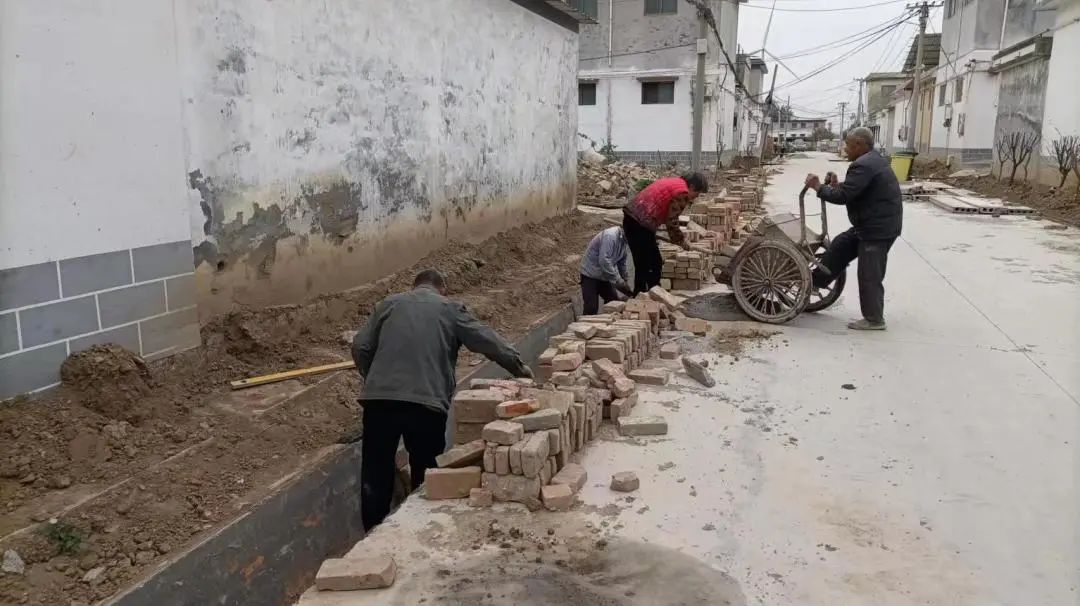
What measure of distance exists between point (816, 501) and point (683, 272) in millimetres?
4758

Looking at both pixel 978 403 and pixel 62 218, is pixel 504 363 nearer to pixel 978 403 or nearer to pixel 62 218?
pixel 62 218

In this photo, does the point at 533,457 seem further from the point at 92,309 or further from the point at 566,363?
the point at 92,309

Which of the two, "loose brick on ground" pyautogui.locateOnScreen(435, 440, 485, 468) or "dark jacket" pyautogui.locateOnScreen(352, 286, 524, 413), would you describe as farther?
"dark jacket" pyautogui.locateOnScreen(352, 286, 524, 413)

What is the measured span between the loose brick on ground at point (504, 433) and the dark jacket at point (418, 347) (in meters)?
0.50

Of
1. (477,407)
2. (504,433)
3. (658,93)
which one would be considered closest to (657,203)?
(477,407)

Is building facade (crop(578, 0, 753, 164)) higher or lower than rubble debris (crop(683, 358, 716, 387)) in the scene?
higher

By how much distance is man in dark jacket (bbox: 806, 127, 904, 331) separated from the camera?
6246 mm

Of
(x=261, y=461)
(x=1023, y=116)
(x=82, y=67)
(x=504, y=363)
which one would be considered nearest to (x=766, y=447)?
(x=504, y=363)

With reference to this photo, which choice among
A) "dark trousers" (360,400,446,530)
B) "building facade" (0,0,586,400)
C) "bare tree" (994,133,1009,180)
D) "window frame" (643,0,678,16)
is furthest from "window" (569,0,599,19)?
"bare tree" (994,133,1009,180)

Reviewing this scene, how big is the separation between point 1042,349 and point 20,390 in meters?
6.89

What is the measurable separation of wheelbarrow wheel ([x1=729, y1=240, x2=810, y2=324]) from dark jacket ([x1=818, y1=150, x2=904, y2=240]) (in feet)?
1.83

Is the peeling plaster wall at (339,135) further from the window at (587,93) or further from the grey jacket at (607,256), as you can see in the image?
the window at (587,93)

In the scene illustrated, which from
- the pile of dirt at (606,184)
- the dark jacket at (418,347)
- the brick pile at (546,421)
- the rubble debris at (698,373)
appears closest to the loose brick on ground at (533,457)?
the brick pile at (546,421)

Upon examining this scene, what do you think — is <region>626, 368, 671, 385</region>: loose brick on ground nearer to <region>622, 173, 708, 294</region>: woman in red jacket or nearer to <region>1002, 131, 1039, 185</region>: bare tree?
<region>622, 173, 708, 294</region>: woman in red jacket
